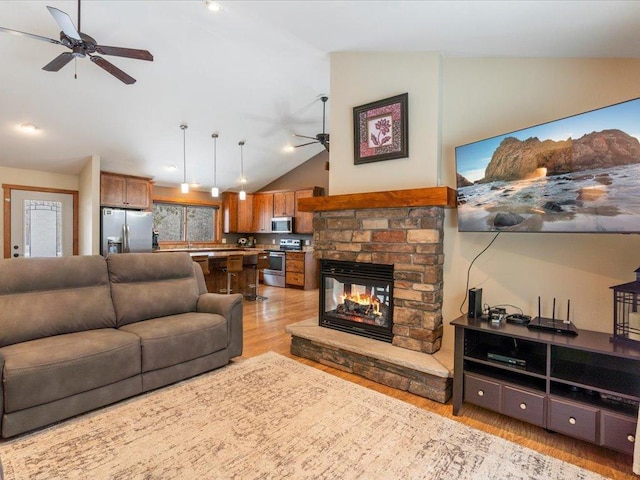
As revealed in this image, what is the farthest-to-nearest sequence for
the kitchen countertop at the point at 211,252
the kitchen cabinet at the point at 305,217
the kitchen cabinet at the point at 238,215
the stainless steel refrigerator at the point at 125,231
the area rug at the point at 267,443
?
the kitchen cabinet at the point at 238,215 < the kitchen cabinet at the point at 305,217 < the stainless steel refrigerator at the point at 125,231 < the kitchen countertop at the point at 211,252 < the area rug at the point at 267,443

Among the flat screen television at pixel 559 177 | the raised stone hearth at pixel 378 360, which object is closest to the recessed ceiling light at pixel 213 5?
the flat screen television at pixel 559 177

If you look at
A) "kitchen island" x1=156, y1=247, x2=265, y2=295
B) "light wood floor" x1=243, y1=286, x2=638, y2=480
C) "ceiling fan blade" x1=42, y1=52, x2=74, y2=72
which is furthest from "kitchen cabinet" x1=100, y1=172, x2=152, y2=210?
"light wood floor" x1=243, y1=286, x2=638, y2=480

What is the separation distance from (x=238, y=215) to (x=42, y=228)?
13.2 ft

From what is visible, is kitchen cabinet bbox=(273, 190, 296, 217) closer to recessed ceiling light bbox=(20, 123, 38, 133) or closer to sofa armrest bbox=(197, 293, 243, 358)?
recessed ceiling light bbox=(20, 123, 38, 133)

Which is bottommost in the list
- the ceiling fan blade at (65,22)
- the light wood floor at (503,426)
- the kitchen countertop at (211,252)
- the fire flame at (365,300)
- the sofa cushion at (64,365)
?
the light wood floor at (503,426)

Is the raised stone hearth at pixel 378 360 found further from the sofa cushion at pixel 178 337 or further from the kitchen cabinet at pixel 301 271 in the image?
the kitchen cabinet at pixel 301 271

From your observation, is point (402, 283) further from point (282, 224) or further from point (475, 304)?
point (282, 224)

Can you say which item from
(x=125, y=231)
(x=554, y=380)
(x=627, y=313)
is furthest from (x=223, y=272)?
(x=627, y=313)

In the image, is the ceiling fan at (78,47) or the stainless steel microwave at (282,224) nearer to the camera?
the ceiling fan at (78,47)

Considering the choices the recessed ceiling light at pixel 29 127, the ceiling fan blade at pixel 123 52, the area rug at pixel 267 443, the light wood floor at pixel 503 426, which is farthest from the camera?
the recessed ceiling light at pixel 29 127

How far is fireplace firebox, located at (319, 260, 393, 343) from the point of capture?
2.96 meters

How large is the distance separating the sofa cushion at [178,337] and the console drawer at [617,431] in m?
2.69

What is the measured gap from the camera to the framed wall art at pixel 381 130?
2928 mm

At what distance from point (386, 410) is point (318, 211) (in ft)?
6.40
